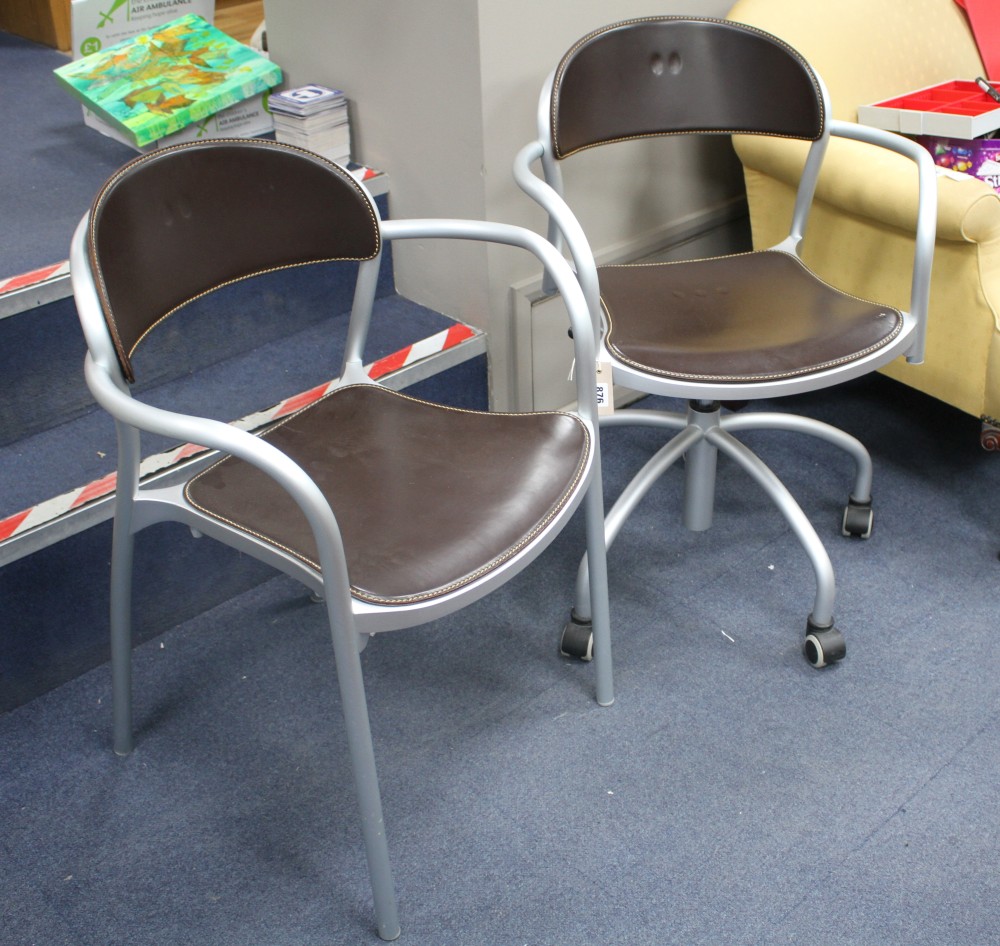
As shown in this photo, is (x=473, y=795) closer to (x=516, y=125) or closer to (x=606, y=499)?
(x=606, y=499)

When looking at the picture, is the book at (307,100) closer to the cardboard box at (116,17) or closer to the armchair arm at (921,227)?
the cardboard box at (116,17)

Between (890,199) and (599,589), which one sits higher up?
(890,199)

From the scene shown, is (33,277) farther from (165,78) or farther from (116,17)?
(116,17)

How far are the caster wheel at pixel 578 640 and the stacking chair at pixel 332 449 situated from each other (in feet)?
0.38

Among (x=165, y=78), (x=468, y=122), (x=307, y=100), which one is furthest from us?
(x=165, y=78)

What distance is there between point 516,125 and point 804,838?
116 centimetres

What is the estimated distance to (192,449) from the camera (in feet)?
5.45

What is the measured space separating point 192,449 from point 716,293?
83 cm

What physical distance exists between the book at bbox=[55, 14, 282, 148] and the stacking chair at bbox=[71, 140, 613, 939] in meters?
0.73

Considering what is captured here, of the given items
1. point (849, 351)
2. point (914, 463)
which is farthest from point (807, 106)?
point (914, 463)

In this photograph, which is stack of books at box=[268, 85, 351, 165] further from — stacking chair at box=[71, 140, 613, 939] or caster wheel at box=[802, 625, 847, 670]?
caster wheel at box=[802, 625, 847, 670]

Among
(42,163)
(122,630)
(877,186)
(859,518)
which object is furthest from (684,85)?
(42,163)

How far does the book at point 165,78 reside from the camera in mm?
1973

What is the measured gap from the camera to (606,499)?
6.42 ft
